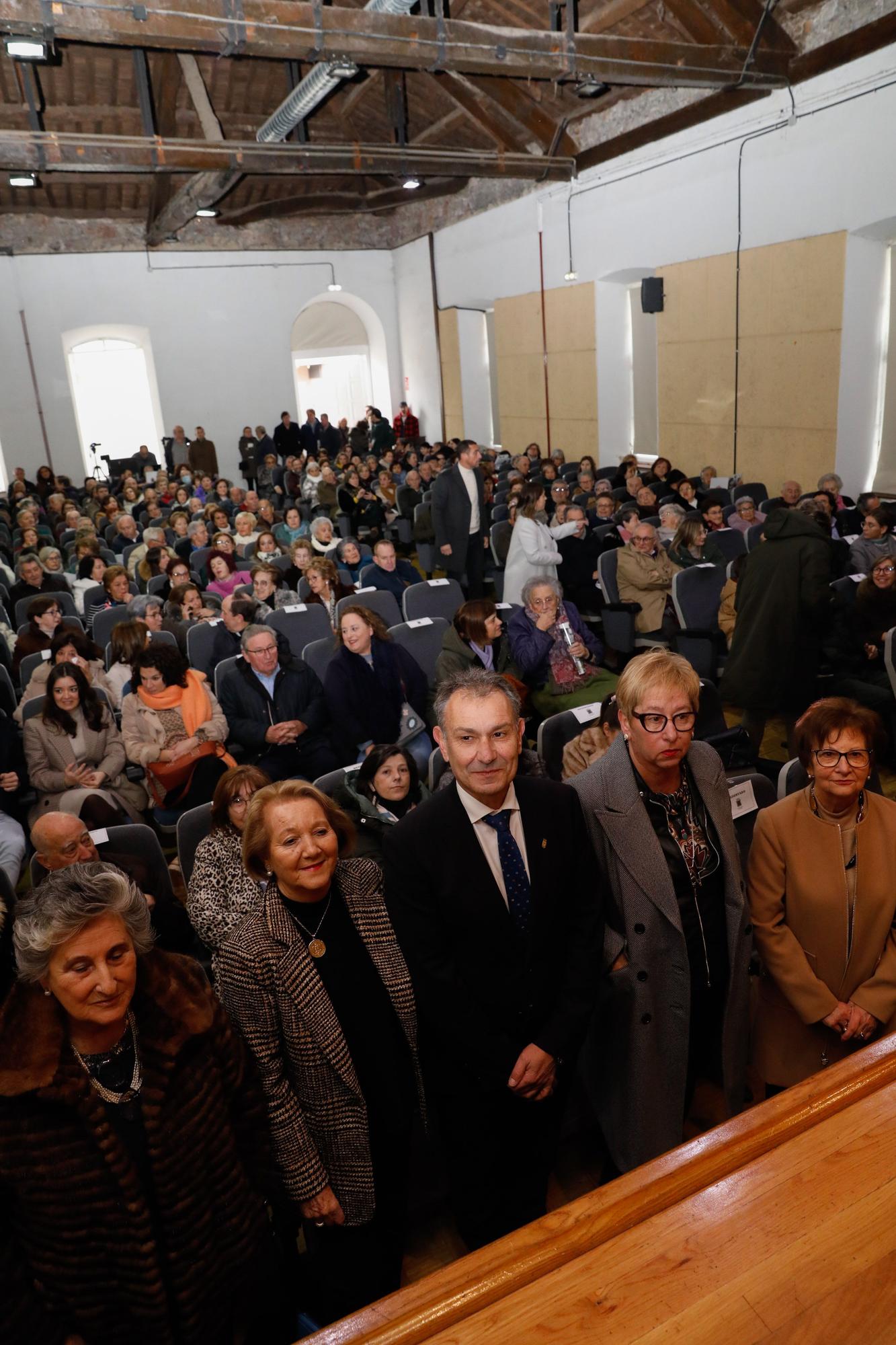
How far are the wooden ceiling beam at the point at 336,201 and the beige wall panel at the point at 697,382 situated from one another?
6729 mm

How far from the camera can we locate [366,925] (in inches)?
72.1

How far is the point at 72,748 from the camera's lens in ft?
13.2

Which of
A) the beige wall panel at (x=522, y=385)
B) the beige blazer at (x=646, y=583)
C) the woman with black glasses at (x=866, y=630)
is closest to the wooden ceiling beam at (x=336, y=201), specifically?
the beige wall panel at (x=522, y=385)

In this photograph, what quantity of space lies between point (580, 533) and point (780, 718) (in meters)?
2.40

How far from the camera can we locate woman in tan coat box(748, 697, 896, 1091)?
6.64 feet

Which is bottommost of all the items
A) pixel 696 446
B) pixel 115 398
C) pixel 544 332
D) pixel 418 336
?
pixel 696 446

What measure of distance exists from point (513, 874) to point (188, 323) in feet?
58.7

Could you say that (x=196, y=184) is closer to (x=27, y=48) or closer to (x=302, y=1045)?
(x=27, y=48)

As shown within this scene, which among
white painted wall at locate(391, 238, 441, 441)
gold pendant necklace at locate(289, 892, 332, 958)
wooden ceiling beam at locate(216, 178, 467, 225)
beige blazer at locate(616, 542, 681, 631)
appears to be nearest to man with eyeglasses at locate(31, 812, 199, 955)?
gold pendant necklace at locate(289, 892, 332, 958)

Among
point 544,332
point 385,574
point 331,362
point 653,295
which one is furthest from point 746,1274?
point 331,362

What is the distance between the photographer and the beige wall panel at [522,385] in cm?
1427

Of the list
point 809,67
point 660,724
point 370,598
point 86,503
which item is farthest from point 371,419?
point 660,724

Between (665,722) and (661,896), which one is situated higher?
(665,722)

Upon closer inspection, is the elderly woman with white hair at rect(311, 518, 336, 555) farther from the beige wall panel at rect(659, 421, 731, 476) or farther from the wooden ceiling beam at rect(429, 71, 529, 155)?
the wooden ceiling beam at rect(429, 71, 529, 155)
